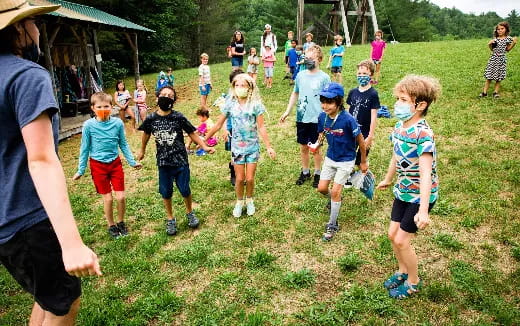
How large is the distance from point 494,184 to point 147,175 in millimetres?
6312

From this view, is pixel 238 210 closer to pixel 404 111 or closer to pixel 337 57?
pixel 404 111

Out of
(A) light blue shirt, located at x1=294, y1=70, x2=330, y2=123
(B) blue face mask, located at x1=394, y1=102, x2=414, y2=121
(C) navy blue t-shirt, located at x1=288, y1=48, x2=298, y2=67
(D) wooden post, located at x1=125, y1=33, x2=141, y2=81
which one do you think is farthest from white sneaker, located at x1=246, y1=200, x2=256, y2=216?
(D) wooden post, located at x1=125, y1=33, x2=141, y2=81

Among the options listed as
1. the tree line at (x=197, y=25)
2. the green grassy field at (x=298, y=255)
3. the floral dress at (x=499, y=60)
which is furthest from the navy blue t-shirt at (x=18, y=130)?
the tree line at (x=197, y=25)

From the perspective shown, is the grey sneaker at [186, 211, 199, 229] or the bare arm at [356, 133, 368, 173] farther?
the grey sneaker at [186, 211, 199, 229]

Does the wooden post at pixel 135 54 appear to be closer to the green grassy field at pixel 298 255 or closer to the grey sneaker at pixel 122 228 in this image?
the green grassy field at pixel 298 255

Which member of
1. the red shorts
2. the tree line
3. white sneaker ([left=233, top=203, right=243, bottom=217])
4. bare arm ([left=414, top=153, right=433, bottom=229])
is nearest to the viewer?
bare arm ([left=414, top=153, right=433, bottom=229])

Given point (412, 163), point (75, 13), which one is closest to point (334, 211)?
point (412, 163)

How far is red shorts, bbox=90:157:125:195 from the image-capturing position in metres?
4.61

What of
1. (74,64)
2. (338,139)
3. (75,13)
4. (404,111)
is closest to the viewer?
(404,111)

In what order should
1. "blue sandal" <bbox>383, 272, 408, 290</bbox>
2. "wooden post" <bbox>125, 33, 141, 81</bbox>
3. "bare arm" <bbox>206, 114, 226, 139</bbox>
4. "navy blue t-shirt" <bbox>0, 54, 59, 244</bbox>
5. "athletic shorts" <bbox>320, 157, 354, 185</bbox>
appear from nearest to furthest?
"navy blue t-shirt" <bbox>0, 54, 59, 244</bbox>, "blue sandal" <bbox>383, 272, 408, 290</bbox>, "athletic shorts" <bbox>320, 157, 354, 185</bbox>, "bare arm" <bbox>206, 114, 226, 139</bbox>, "wooden post" <bbox>125, 33, 141, 81</bbox>

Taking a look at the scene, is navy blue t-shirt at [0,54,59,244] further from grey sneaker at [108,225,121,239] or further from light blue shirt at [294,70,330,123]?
light blue shirt at [294,70,330,123]

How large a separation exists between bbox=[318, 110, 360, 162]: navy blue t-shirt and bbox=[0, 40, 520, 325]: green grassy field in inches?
41.2

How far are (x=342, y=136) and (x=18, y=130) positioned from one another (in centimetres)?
345

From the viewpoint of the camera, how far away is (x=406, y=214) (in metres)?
3.15
